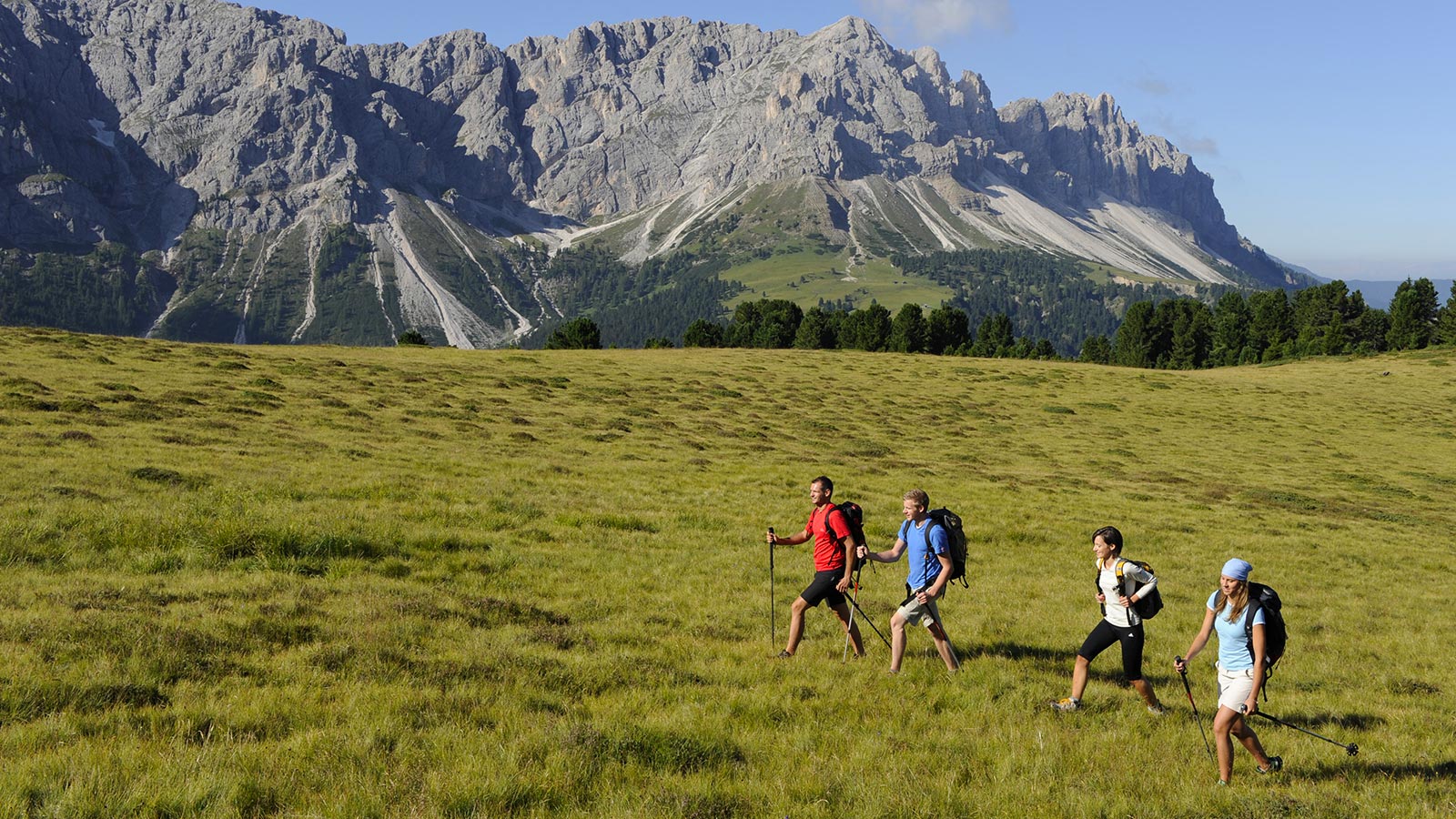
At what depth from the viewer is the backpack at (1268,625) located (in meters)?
10.4

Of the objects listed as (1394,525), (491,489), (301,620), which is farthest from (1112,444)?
→ (301,620)

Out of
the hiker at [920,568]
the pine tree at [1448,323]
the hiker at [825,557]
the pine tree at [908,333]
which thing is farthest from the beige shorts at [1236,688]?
the pine tree at [1448,323]

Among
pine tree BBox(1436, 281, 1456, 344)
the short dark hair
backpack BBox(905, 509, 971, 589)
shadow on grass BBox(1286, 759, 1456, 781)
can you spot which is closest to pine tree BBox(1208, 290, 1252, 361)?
pine tree BBox(1436, 281, 1456, 344)

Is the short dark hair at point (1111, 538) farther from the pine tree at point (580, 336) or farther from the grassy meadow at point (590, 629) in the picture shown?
the pine tree at point (580, 336)

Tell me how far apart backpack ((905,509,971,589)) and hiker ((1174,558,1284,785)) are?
11.6ft

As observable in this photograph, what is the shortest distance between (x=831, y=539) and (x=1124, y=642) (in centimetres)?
471

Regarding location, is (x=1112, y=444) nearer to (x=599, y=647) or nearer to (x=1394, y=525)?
(x=1394, y=525)

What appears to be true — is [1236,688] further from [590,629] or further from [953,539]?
[590,629]

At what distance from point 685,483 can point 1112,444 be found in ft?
106

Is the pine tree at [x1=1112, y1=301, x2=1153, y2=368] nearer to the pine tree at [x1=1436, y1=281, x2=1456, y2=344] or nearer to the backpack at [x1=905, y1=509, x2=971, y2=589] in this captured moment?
the pine tree at [x1=1436, y1=281, x2=1456, y2=344]

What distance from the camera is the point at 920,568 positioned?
1395 centimetres

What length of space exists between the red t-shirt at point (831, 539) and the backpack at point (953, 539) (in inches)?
54.9

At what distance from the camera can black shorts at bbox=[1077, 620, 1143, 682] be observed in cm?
1264

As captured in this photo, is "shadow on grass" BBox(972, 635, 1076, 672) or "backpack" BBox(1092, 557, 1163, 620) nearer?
"backpack" BBox(1092, 557, 1163, 620)
